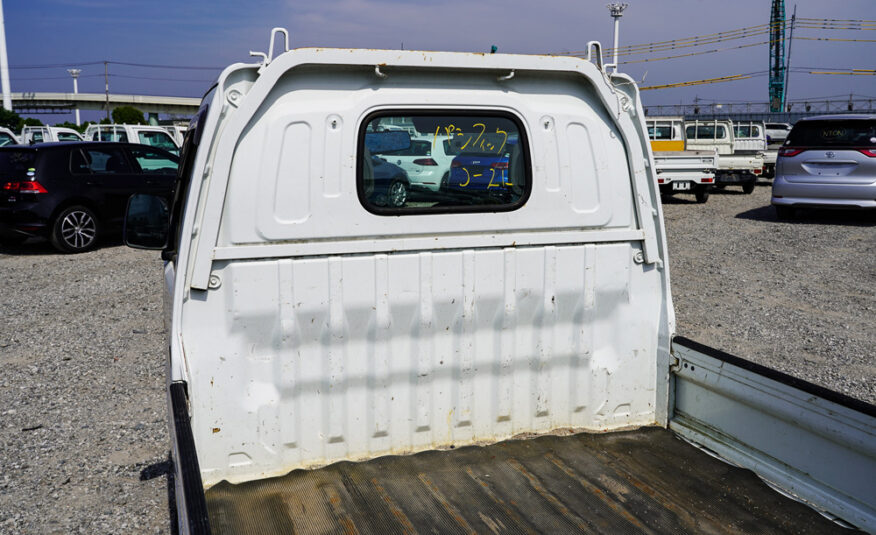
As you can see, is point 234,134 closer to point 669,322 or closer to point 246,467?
point 246,467

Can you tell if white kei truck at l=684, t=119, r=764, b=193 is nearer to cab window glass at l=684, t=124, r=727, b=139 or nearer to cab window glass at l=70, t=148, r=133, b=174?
cab window glass at l=684, t=124, r=727, b=139

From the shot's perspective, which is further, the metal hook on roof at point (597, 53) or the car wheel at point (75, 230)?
the car wheel at point (75, 230)

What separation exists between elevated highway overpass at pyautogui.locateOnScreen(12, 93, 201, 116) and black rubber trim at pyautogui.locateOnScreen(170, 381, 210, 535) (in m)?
84.6

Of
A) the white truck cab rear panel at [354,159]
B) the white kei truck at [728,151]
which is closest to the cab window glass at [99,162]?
the white truck cab rear panel at [354,159]

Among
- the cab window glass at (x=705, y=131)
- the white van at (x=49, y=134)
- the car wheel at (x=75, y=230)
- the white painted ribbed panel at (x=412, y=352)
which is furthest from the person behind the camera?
the cab window glass at (x=705, y=131)

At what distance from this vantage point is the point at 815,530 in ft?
8.84

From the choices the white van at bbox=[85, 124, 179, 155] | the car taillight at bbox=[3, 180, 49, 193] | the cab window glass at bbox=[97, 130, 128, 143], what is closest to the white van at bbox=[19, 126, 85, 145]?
the cab window glass at bbox=[97, 130, 128, 143]

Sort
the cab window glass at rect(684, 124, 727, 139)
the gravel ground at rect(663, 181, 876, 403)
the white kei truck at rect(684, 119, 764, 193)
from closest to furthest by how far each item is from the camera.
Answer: the gravel ground at rect(663, 181, 876, 403) < the white kei truck at rect(684, 119, 764, 193) < the cab window glass at rect(684, 124, 727, 139)

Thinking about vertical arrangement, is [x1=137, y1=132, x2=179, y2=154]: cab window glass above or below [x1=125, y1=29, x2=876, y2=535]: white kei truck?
above

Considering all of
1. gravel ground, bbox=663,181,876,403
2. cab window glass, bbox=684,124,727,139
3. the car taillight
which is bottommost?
gravel ground, bbox=663,181,876,403

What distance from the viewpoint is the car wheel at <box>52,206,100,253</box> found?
11703mm

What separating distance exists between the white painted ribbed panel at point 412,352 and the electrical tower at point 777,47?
83.3m

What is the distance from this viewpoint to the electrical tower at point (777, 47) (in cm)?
7644

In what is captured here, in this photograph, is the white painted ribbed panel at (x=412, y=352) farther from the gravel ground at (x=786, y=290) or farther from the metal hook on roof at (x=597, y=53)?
the gravel ground at (x=786, y=290)
